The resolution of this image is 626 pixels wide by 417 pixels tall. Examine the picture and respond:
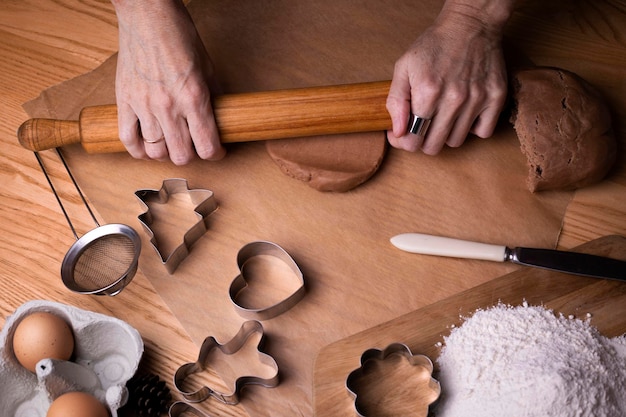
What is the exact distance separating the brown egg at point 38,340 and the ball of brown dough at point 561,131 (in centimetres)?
113

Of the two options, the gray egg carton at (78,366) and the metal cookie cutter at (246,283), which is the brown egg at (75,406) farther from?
the metal cookie cutter at (246,283)

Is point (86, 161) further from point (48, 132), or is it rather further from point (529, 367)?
point (529, 367)

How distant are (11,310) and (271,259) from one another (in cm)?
61

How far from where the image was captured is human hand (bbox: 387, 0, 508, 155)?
154cm

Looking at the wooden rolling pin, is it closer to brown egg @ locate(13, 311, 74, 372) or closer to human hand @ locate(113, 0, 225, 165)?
human hand @ locate(113, 0, 225, 165)

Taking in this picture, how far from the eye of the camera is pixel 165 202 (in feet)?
5.38

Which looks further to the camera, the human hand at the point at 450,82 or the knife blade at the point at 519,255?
the human hand at the point at 450,82

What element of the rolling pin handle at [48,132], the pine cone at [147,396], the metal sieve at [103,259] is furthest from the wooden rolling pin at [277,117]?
the pine cone at [147,396]

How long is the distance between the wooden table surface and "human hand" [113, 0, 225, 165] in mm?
130

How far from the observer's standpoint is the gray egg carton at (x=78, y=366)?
1.26 metres

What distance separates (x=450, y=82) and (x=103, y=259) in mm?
912

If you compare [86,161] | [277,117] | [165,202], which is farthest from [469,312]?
[86,161]

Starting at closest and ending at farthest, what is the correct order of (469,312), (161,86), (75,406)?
(75,406) → (469,312) → (161,86)

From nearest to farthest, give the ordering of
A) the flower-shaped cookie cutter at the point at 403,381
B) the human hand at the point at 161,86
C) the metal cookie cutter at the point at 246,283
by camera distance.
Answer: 1. the flower-shaped cookie cutter at the point at 403,381
2. the metal cookie cutter at the point at 246,283
3. the human hand at the point at 161,86
